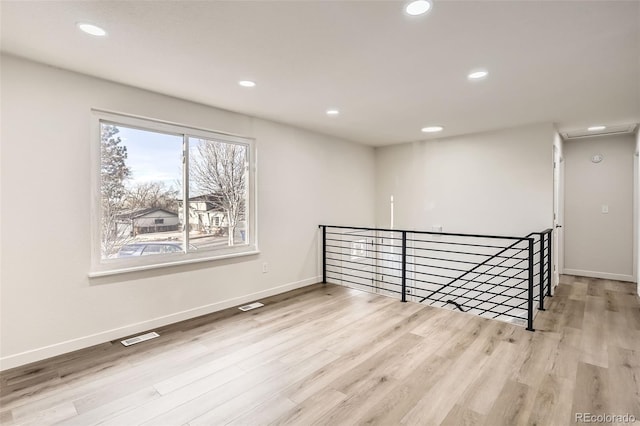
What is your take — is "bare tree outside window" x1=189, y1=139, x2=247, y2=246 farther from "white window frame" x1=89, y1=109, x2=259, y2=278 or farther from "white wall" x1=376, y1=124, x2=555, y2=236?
"white wall" x1=376, y1=124, x2=555, y2=236

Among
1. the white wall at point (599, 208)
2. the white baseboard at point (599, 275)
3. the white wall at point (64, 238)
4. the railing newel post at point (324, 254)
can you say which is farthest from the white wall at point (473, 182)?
the white wall at point (64, 238)

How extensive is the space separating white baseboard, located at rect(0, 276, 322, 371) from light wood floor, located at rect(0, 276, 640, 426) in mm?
77

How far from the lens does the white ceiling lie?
1.79m

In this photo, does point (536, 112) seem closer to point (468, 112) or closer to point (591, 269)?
point (468, 112)

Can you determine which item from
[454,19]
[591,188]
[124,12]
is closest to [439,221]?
[591,188]

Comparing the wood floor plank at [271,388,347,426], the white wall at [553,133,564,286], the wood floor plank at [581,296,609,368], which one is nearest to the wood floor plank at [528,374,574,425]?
the wood floor plank at [581,296,609,368]

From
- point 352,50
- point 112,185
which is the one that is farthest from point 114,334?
point 352,50

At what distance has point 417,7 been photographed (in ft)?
5.72

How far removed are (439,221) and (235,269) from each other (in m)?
3.39

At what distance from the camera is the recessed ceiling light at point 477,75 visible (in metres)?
2.59

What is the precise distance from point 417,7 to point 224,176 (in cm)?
275

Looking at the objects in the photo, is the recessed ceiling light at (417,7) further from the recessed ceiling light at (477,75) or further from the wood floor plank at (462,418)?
the wood floor plank at (462,418)

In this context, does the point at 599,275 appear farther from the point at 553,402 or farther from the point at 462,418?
the point at 462,418

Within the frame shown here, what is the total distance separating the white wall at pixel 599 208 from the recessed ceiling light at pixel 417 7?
522cm
